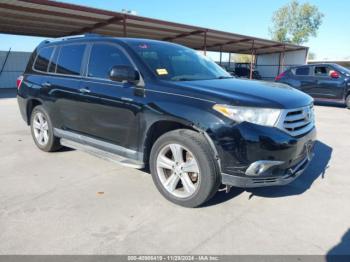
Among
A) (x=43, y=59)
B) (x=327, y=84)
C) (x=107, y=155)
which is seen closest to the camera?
(x=107, y=155)

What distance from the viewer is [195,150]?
310cm

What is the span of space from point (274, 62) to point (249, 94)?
36408mm

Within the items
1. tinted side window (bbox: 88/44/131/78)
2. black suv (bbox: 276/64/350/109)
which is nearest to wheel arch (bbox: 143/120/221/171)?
tinted side window (bbox: 88/44/131/78)

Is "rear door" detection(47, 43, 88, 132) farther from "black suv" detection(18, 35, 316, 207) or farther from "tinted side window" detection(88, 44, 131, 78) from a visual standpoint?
"tinted side window" detection(88, 44, 131, 78)

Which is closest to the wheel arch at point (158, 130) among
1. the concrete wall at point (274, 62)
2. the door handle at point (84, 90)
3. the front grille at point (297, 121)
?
the front grille at point (297, 121)

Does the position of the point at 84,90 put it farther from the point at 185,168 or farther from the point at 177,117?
the point at 185,168

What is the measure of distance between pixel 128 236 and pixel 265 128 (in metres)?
1.69

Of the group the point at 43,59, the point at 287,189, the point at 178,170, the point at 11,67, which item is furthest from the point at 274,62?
the point at 178,170

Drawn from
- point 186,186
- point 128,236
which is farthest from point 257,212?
point 128,236

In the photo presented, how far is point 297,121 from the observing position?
3301 millimetres

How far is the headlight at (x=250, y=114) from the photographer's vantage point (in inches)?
116

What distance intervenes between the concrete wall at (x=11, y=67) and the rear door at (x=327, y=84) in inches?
889

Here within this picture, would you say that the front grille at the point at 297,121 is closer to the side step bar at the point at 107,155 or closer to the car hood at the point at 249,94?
the car hood at the point at 249,94

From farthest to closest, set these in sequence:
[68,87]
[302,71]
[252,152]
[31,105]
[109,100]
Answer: [302,71] < [31,105] < [68,87] < [109,100] < [252,152]
